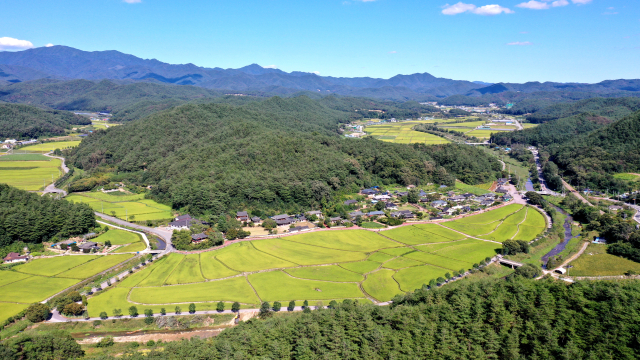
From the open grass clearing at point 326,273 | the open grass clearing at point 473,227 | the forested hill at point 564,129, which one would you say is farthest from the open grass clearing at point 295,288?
the forested hill at point 564,129

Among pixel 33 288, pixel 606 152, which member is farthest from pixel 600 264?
pixel 33 288

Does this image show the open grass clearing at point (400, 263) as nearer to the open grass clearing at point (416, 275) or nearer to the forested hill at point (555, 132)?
the open grass clearing at point (416, 275)

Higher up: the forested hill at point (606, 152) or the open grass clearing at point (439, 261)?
the forested hill at point (606, 152)

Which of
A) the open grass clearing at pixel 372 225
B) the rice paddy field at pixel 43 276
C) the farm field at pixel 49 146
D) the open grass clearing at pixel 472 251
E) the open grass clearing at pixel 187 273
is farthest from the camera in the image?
the farm field at pixel 49 146

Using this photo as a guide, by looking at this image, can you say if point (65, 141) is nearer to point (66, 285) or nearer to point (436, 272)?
point (66, 285)

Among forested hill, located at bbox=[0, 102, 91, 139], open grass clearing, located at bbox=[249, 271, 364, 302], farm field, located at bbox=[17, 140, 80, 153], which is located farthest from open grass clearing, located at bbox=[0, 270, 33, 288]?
forested hill, located at bbox=[0, 102, 91, 139]

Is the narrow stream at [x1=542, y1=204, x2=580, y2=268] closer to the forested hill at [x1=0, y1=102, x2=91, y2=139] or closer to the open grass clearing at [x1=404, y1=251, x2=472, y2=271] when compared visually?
the open grass clearing at [x1=404, y1=251, x2=472, y2=271]
